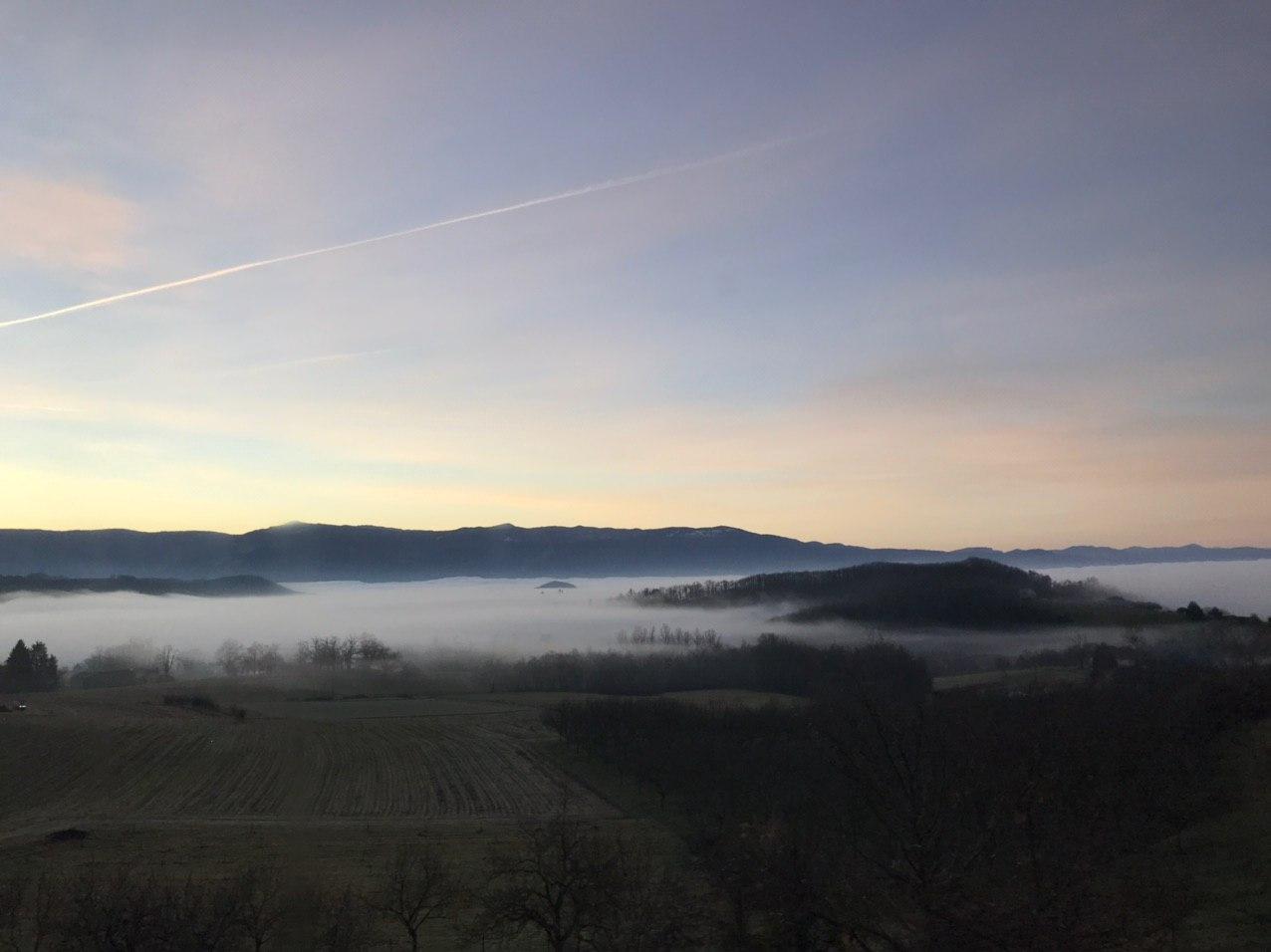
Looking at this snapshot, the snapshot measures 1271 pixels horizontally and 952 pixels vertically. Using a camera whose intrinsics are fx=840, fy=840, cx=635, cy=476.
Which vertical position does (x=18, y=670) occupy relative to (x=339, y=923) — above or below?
below

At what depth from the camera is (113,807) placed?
58.4m

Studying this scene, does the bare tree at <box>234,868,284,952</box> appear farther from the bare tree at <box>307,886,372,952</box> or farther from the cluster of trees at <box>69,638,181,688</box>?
the cluster of trees at <box>69,638,181,688</box>

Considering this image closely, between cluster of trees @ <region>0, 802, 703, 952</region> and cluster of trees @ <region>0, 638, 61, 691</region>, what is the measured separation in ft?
392

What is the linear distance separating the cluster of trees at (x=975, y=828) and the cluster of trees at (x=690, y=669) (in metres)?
84.3

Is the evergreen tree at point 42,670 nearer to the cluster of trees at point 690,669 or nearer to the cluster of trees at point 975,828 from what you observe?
the cluster of trees at point 690,669

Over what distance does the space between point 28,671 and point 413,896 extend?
13578 centimetres

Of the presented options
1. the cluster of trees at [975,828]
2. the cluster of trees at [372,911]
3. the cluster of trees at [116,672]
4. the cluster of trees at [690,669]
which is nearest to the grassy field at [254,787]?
the cluster of trees at [372,911]

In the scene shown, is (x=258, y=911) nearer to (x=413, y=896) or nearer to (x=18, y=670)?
(x=413, y=896)

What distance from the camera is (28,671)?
13612 cm

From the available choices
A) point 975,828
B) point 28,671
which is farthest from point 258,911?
point 28,671

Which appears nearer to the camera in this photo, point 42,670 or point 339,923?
Answer: point 339,923

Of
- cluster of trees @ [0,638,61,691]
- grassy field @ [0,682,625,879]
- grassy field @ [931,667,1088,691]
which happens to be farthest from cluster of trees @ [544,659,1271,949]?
cluster of trees @ [0,638,61,691]

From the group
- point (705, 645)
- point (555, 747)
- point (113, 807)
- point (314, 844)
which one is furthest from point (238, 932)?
point (705, 645)

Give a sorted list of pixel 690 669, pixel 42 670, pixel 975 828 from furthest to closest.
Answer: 1. pixel 690 669
2. pixel 42 670
3. pixel 975 828
